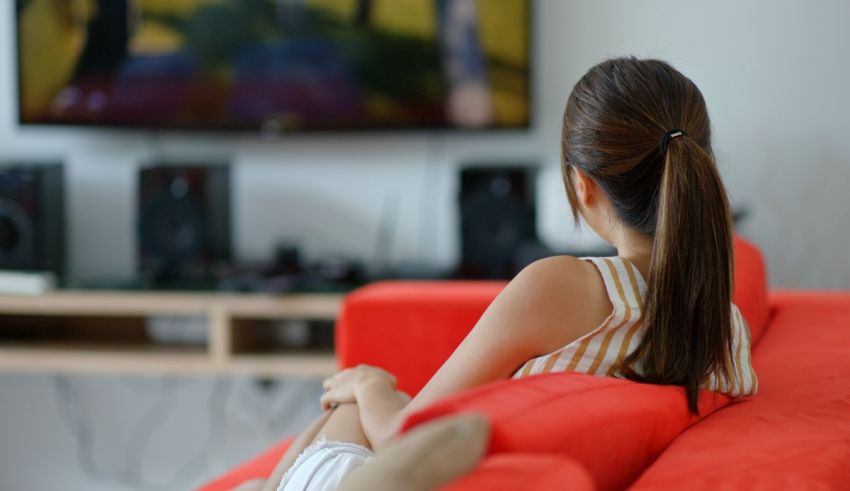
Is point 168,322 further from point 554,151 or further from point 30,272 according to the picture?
point 554,151

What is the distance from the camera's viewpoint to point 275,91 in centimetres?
352

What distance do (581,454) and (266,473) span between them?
84 cm

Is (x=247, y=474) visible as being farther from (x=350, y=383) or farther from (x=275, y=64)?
(x=275, y=64)

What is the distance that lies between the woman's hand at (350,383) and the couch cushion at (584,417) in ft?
1.44

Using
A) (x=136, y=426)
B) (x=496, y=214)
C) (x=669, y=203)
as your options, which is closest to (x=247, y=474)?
(x=669, y=203)

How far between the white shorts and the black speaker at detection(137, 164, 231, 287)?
2036 millimetres

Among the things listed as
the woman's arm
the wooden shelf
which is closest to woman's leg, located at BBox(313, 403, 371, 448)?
the woman's arm

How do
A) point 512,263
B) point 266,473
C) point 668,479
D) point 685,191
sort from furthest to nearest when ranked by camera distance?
point 512,263
point 266,473
point 685,191
point 668,479

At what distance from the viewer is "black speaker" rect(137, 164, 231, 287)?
3.34 metres

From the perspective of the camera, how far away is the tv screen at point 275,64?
3.44 meters

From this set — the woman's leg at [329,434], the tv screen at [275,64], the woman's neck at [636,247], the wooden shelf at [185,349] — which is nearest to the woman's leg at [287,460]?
the woman's leg at [329,434]

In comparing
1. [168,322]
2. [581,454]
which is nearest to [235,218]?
[168,322]

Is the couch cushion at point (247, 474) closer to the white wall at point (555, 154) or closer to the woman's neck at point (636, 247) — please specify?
the woman's neck at point (636, 247)

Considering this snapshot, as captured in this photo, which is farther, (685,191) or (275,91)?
(275,91)
